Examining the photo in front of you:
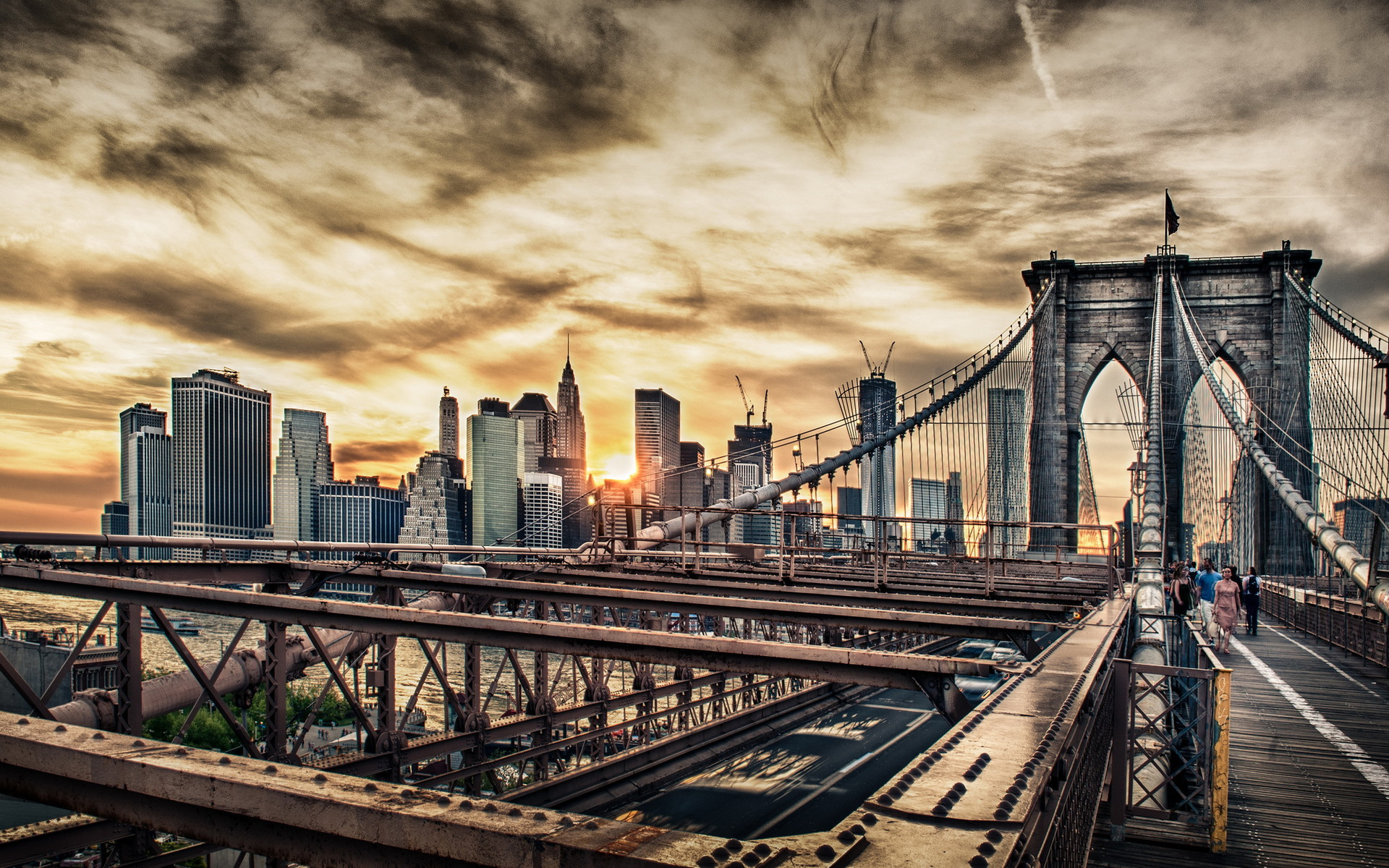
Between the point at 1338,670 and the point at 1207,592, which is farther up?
the point at 1207,592

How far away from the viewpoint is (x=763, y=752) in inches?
952

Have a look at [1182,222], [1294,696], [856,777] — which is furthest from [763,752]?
[1182,222]

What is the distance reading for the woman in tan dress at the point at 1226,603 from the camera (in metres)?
20.1

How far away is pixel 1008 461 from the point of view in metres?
52.0

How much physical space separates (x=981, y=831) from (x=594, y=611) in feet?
42.3

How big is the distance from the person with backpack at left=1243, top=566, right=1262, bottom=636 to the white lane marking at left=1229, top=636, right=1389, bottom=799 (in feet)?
22.2

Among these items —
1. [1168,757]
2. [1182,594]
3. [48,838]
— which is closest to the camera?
[48,838]

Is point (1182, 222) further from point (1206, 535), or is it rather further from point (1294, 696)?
point (1294, 696)

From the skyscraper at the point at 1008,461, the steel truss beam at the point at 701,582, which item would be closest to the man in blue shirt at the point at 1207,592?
the steel truss beam at the point at 701,582

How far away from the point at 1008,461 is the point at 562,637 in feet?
164

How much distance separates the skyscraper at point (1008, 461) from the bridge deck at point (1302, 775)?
31.8 meters

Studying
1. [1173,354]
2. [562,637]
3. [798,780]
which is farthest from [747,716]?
[1173,354]

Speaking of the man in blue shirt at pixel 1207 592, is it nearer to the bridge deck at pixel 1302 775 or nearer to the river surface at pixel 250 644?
the bridge deck at pixel 1302 775

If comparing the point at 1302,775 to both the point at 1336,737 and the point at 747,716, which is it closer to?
the point at 1336,737
